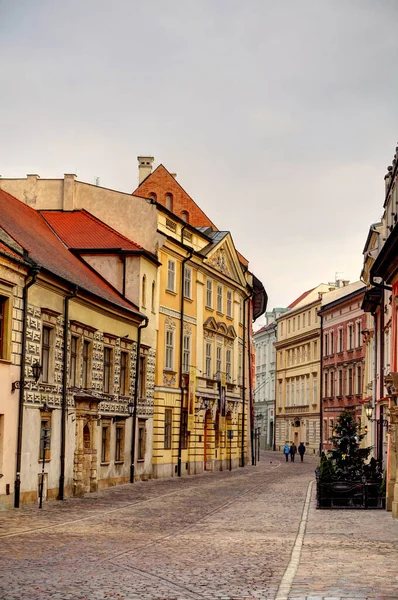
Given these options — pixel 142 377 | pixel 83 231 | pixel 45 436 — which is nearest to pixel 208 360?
pixel 142 377

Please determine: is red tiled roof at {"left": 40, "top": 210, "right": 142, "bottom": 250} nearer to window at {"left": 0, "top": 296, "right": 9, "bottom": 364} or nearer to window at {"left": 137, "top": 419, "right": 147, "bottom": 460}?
window at {"left": 137, "top": 419, "right": 147, "bottom": 460}

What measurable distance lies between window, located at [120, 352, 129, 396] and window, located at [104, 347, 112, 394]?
1.57 m

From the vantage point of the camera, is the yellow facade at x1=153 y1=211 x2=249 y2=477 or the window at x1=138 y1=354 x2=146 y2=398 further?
the yellow facade at x1=153 y1=211 x2=249 y2=477

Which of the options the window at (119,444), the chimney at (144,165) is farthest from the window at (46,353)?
the chimney at (144,165)

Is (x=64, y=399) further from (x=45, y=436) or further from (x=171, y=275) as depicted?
(x=171, y=275)

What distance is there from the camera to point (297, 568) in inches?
563

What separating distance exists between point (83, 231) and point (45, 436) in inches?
620

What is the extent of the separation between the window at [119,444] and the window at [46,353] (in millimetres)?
8874

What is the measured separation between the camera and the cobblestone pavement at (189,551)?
40.4 ft

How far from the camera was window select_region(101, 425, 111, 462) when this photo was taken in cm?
3569

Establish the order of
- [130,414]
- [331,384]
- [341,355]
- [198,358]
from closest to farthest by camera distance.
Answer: [130,414] → [198,358] → [341,355] → [331,384]

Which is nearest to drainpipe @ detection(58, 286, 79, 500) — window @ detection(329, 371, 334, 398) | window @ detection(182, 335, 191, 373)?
window @ detection(182, 335, 191, 373)

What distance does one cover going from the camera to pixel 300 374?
9131 centimetres

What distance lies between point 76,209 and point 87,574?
3140 cm
